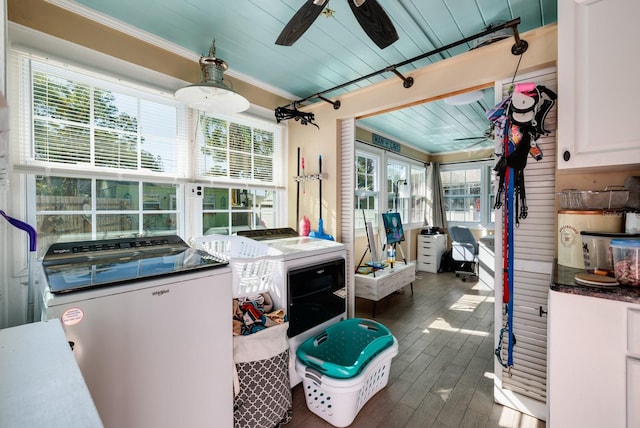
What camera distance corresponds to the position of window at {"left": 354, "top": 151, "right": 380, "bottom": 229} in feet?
14.0

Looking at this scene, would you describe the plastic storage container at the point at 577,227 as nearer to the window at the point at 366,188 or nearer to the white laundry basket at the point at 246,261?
the white laundry basket at the point at 246,261

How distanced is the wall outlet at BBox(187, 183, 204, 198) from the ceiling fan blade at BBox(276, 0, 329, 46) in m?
1.31

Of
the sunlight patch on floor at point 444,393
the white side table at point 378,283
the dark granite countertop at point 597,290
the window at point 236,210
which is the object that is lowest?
the sunlight patch on floor at point 444,393

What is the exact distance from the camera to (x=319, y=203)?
9.08ft

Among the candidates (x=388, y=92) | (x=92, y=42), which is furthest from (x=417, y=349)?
(x=92, y=42)

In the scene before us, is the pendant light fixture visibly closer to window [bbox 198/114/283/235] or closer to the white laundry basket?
window [bbox 198/114/283/235]

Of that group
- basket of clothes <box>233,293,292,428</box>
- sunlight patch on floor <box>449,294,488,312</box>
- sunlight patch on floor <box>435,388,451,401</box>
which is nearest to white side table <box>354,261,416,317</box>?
sunlight patch on floor <box>449,294,488,312</box>

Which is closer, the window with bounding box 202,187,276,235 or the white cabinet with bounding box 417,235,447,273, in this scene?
the window with bounding box 202,187,276,235

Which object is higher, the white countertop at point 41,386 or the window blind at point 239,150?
Answer: the window blind at point 239,150

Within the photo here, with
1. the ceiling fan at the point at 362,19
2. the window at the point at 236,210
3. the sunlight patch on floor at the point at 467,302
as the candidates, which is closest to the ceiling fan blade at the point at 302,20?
the ceiling fan at the point at 362,19

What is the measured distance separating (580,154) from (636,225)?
0.40 m

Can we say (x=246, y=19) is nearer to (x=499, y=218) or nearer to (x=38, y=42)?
(x=38, y=42)

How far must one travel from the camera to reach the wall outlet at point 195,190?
7.31 feet

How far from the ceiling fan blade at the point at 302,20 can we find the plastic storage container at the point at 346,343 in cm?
186
